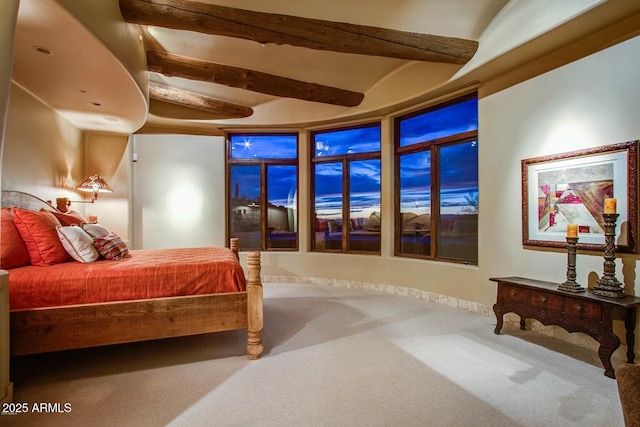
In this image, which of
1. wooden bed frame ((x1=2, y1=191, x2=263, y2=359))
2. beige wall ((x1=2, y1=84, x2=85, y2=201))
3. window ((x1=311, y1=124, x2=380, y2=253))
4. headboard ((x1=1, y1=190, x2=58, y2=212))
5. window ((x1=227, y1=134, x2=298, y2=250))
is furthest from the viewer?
A: window ((x1=227, y1=134, x2=298, y2=250))

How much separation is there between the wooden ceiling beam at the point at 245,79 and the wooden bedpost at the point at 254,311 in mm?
2585

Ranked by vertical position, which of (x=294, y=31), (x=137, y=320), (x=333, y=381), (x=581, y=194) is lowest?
(x=333, y=381)

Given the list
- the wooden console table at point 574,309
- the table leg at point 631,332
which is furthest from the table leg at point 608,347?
the table leg at point 631,332

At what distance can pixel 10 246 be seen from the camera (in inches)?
89.3

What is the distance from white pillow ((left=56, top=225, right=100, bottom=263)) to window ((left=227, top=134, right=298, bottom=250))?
3074 millimetres

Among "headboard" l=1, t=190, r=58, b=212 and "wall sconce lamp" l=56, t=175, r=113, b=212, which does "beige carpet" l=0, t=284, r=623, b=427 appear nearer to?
"headboard" l=1, t=190, r=58, b=212

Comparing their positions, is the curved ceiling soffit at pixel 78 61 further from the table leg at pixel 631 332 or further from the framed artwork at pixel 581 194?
the table leg at pixel 631 332

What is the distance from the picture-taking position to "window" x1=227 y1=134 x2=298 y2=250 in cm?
570

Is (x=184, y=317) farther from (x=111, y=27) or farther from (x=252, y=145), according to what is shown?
(x=252, y=145)

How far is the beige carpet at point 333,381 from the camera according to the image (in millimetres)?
1802

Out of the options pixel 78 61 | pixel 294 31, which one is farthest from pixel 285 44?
pixel 78 61

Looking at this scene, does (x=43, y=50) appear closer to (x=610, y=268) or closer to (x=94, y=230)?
(x=94, y=230)

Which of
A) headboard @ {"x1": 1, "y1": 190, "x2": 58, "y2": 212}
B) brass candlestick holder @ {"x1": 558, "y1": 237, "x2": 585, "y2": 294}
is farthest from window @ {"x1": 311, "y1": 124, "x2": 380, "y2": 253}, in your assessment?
headboard @ {"x1": 1, "y1": 190, "x2": 58, "y2": 212}

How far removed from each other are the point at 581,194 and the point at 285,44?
314 centimetres
